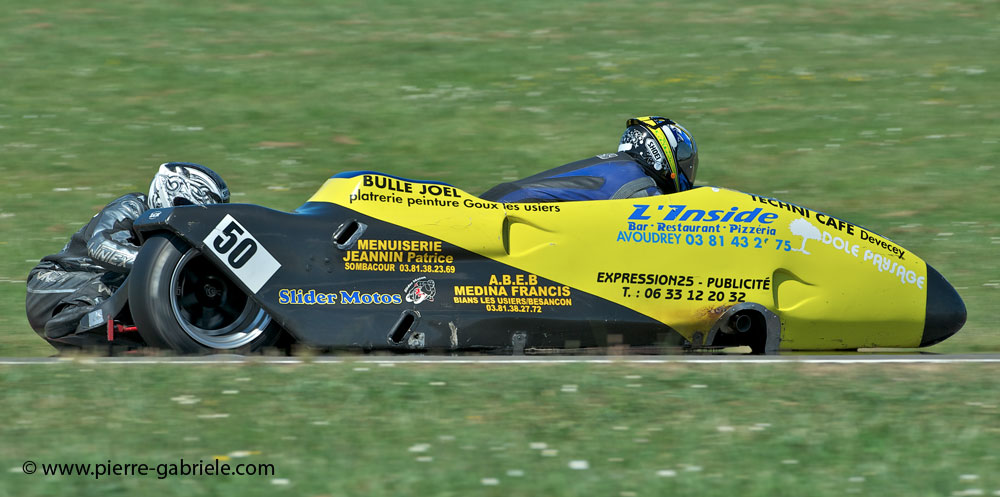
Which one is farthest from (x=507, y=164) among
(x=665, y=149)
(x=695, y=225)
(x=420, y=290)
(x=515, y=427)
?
(x=515, y=427)

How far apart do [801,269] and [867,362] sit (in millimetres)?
990

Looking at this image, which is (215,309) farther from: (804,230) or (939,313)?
(939,313)

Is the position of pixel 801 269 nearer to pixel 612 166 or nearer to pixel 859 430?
pixel 612 166

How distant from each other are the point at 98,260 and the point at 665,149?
11.3 ft

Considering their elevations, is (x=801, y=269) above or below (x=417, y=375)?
above

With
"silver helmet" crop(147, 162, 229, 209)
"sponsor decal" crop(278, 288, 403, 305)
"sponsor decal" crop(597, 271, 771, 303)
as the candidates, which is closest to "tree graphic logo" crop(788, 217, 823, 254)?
"sponsor decal" crop(597, 271, 771, 303)

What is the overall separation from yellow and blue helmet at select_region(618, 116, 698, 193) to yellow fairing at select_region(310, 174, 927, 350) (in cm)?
50

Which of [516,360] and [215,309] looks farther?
[215,309]

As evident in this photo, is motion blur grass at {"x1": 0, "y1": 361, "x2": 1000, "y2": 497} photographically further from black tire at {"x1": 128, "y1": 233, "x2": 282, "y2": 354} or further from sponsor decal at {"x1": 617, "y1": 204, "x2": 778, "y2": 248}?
sponsor decal at {"x1": 617, "y1": 204, "x2": 778, "y2": 248}

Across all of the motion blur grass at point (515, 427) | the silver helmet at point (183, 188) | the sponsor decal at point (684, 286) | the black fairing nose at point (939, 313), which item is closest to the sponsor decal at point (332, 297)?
the motion blur grass at point (515, 427)

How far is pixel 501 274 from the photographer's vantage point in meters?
7.27

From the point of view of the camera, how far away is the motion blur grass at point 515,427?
15.6 ft

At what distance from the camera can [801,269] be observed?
763 cm

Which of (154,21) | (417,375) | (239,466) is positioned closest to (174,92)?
(154,21)
